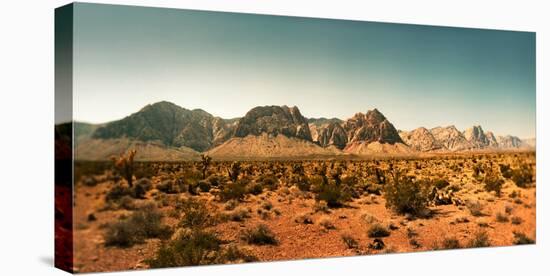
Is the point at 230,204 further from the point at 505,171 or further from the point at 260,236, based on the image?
the point at 505,171

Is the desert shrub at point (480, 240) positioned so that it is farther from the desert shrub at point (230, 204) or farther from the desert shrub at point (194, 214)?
the desert shrub at point (194, 214)

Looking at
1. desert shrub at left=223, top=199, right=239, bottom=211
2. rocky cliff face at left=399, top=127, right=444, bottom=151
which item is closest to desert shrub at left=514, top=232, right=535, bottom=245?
rocky cliff face at left=399, top=127, right=444, bottom=151

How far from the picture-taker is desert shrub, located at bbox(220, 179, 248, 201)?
1673 cm

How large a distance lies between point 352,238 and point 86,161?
5733 millimetres

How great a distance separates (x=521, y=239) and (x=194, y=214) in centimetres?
805

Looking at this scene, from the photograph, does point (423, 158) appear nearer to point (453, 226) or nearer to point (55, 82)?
point (453, 226)

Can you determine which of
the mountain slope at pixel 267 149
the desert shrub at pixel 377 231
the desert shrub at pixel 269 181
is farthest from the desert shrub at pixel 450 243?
the desert shrub at pixel 269 181

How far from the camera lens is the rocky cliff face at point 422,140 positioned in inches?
741

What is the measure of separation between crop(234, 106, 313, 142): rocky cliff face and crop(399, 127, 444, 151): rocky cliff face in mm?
2390

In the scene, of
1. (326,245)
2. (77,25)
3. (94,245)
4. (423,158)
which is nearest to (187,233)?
(94,245)

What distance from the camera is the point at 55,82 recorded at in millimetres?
16141

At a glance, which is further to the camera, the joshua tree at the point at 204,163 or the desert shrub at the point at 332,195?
the desert shrub at the point at 332,195

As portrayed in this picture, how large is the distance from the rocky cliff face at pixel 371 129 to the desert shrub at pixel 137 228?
4.53 metres

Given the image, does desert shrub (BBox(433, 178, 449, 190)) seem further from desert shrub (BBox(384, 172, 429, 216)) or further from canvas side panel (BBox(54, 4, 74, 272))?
canvas side panel (BBox(54, 4, 74, 272))
